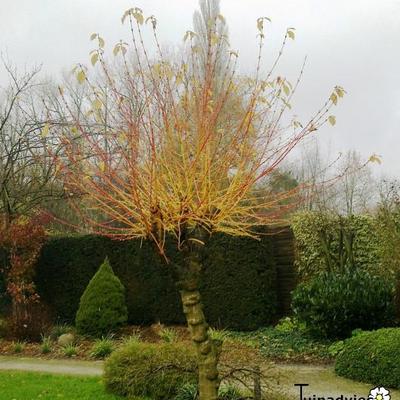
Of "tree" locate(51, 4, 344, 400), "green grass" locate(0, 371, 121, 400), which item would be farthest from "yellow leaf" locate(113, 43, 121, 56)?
"green grass" locate(0, 371, 121, 400)

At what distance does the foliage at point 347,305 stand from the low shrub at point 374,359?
5.01 ft

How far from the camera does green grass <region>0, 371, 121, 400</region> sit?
6820 millimetres

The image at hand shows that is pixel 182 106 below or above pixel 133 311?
above

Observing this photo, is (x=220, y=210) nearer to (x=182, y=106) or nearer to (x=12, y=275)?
(x=182, y=106)

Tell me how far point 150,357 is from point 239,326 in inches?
199

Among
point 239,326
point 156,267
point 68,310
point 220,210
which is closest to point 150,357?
point 220,210

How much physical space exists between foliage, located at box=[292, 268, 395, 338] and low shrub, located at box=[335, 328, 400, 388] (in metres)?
1.53

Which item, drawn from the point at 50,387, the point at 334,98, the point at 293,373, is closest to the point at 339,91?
the point at 334,98

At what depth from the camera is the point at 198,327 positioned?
468 centimetres

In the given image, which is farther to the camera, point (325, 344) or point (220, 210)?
point (325, 344)

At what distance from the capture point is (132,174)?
4328 millimetres

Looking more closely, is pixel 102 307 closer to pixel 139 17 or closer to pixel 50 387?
pixel 50 387

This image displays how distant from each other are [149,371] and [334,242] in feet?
21.7

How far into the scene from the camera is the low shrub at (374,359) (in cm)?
709
